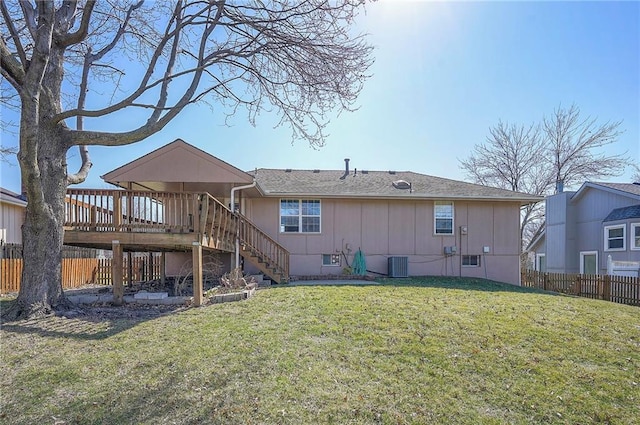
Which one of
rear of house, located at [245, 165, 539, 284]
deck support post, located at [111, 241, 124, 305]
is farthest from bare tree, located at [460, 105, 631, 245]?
deck support post, located at [111, 241, 124, 305]

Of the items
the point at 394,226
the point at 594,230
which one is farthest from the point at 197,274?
the point at 594,230

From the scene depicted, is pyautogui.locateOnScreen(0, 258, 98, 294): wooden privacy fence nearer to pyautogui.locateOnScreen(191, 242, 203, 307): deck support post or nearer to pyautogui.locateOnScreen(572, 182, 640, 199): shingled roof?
pyautogui.locateOnScreen(191, 242, 203, 307): deck support post

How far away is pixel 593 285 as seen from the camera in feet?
42.9

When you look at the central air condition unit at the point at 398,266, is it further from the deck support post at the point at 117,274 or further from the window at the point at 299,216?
the deck support post at the point at 117,274

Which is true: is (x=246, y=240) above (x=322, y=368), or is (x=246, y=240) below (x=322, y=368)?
above

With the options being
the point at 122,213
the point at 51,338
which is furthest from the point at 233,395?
the point at 122,213

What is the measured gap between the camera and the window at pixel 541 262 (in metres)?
21.2

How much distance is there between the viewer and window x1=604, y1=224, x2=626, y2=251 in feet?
52.8

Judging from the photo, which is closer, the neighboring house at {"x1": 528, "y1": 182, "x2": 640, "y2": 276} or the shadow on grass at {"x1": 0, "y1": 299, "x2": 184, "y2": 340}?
the shadow on grass at {"x1": 0, "y1": 299, "x2": 184, "y2": 340}

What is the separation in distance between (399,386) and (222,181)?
7.75 m

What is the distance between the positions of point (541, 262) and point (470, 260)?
36.3 ft

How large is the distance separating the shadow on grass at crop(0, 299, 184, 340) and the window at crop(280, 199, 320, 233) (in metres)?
6.63

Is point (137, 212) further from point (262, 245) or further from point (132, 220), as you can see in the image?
point (262, 245)

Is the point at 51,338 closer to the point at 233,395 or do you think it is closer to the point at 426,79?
the point at 233,395
